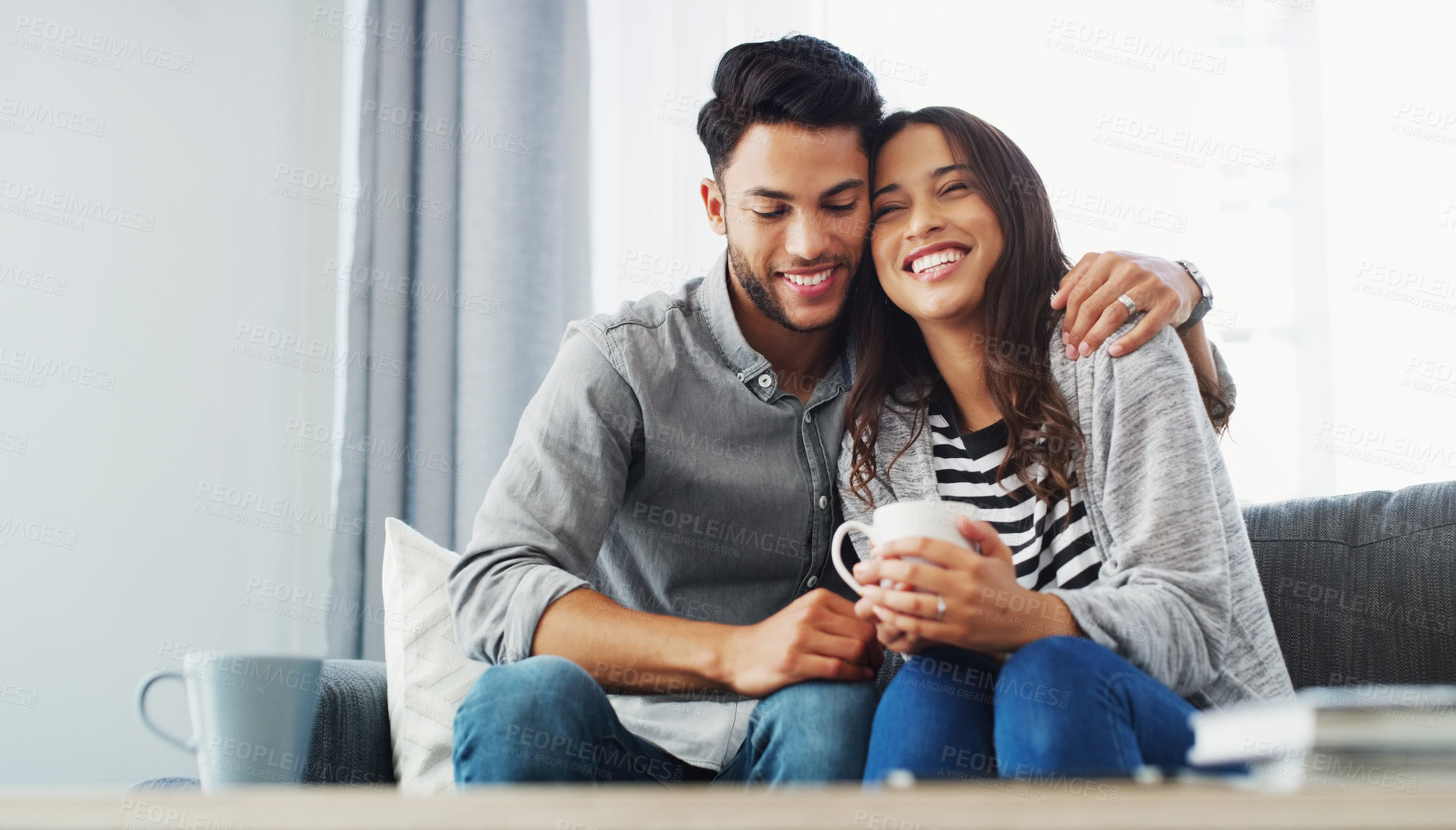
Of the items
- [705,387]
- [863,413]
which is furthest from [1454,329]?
[705,387]

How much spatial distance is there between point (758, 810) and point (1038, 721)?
18.5 inches

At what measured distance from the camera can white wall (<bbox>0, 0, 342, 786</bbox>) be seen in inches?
66.3

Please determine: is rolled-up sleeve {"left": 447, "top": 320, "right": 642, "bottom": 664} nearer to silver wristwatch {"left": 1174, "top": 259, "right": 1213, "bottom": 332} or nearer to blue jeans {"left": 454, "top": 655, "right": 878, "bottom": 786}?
blue jeans {"left": 454, "top": 655, "right": 878, "bottom": 786}

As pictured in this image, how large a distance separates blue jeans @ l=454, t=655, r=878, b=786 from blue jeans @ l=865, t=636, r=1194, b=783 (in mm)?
42

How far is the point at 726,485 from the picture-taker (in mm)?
1374

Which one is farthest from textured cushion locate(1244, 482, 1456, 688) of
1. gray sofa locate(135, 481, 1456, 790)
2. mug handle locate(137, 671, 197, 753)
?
mug handle locate(137, 671, 197, 753)

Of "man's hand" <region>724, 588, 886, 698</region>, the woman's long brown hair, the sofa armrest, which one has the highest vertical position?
the woman's long brown hair

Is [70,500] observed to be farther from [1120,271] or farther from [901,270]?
[1120,271]

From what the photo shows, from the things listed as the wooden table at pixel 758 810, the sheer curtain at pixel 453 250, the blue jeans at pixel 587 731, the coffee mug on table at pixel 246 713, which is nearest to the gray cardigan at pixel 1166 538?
the blue jeans at pixel 587 731

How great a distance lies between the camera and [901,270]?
1400 millimetres

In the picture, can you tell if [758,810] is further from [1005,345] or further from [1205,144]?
[1205,144]

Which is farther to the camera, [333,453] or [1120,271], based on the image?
[333,453]

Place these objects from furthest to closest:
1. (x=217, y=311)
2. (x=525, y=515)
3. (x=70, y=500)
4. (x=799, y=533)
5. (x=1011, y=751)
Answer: (x=217, y=311) < (x=70, y=500) < (x=799, y=533) < (x=525, y=515) < (x=1011, y=751)

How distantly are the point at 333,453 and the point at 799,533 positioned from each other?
1.21 m
